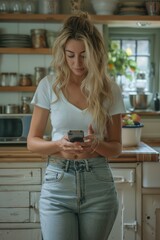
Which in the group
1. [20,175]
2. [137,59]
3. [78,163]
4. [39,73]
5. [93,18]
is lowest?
[20,175]

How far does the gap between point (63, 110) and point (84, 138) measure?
6.0 inches

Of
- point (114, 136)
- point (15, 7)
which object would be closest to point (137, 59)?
point (15, 7)

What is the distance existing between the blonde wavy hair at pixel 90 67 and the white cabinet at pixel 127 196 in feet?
2.81

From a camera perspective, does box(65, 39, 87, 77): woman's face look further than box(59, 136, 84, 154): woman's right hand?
Yes

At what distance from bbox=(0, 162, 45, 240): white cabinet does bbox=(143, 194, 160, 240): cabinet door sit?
611mm

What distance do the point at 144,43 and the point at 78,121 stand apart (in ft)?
6.31

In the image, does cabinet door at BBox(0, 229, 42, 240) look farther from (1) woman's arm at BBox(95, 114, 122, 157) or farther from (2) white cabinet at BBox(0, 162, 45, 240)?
(1) woman's arm at BBox(95, 114, 122, 157)

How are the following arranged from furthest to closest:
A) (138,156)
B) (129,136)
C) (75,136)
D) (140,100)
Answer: (140,100)
(129,136)
(138,156)
(75,136)

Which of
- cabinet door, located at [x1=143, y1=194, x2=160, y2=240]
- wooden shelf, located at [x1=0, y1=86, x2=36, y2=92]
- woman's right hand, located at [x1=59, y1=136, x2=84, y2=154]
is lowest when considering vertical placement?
cabinet door, located at [x1=143, y1=194, x2=160, y2=240]

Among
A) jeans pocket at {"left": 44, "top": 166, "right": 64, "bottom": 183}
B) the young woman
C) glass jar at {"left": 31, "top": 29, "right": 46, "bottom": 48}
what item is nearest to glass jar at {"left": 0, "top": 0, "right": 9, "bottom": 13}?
glass jar at {"left": 31, "top": 29, "right": 46, "bottom": 48}

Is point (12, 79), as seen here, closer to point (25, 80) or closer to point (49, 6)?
point (25, 80)

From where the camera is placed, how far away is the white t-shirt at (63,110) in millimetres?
1413

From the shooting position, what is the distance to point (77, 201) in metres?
1.37

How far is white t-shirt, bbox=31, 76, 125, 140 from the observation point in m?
1.41
